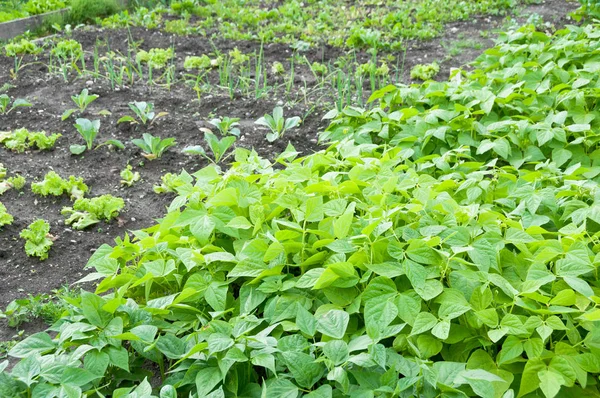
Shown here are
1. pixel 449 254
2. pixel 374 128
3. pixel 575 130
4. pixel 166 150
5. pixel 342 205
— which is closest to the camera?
pixel 449 254

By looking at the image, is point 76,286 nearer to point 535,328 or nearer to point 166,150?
point 166,150

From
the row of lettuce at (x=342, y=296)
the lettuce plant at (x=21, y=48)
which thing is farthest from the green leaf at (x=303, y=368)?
the lettuce plant at (x=21, y=48)

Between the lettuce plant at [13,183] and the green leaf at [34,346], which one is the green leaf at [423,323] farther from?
the lettuce plant at [13,183]

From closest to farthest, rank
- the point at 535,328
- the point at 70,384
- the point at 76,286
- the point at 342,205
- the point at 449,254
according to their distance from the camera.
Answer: the point at 70,384
the point at 535,328
the point at 449,254
the point at 342,205
the point at 76,286

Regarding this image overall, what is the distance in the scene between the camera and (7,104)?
16.6ft

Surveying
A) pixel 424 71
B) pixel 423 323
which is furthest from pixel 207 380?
pixel 424 71

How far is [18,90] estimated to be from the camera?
5418 mm

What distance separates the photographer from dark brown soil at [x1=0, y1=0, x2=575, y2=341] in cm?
344

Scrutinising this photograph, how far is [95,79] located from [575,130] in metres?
3.96

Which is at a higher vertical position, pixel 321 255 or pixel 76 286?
pixel 321 255

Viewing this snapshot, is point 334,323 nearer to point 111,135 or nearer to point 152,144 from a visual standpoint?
point 152,144

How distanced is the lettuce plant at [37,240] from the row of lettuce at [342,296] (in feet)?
Answer: 2.34

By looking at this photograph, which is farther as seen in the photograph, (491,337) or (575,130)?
(575,130)

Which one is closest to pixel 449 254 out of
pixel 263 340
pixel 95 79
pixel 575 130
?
pixel 263 340
